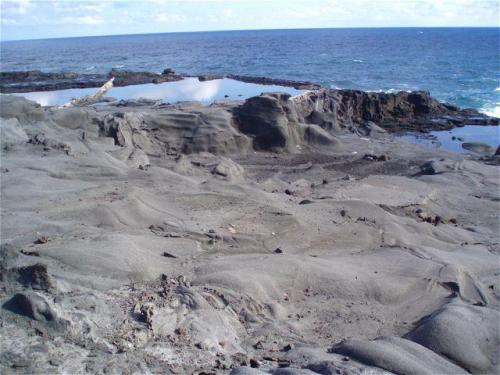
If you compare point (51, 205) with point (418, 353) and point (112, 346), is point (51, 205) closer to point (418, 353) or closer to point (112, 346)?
point (112, 346)

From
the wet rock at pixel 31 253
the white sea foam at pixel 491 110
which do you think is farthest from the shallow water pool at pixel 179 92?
the wet rock at pixel 31 253

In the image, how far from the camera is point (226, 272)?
629cm

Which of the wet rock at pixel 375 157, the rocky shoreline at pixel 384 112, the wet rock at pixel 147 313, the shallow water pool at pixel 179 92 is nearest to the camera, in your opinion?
the wet rock at pixel 147 313

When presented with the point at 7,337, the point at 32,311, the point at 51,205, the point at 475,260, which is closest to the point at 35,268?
→ the point at 32,311

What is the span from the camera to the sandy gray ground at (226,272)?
444 centimetres

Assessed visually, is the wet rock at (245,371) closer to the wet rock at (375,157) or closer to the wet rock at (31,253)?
the wet rock at (31,253)

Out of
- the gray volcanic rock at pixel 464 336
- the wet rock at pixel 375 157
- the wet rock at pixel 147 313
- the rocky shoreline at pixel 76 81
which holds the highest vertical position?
the rocky shoreline at pixel 76 81

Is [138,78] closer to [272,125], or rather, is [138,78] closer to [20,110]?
[272,125]

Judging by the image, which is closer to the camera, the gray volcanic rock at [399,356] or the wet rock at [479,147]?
the gray volcanic rock at [399,356]

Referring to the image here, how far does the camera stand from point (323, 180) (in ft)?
44.9

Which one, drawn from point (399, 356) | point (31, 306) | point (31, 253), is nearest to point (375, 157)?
point (399, 356)

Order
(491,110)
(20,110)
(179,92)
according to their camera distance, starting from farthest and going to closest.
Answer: (179,92), (491,110), (20,110)

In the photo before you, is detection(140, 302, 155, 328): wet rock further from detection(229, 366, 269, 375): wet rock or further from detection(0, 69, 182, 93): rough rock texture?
detection(0, 69, 182, 93): rough rock texture

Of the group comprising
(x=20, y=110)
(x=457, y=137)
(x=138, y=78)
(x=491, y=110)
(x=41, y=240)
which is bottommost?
(x=457, y=137)
